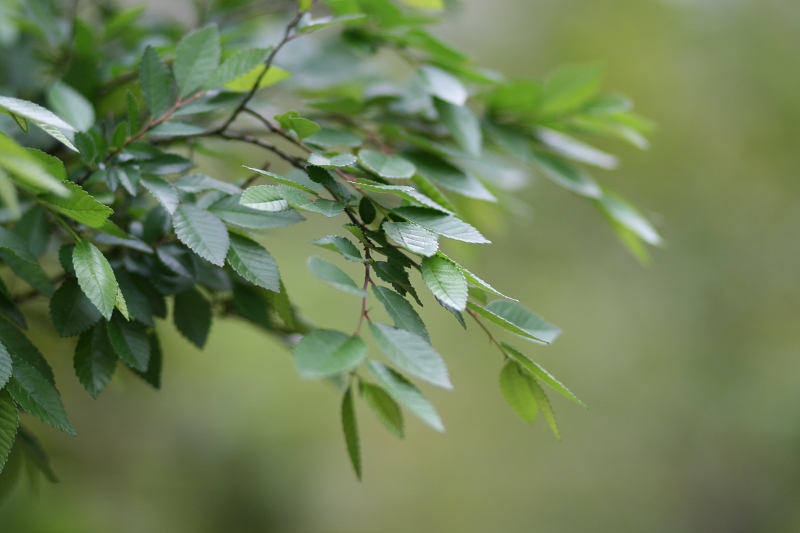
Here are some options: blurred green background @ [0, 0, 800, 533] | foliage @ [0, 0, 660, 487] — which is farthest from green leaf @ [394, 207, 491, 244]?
blurred green background @ [0, 0, 800, 533]

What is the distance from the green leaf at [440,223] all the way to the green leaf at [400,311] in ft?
0.15

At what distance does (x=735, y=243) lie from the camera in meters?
1.70

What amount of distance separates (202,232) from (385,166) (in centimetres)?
14

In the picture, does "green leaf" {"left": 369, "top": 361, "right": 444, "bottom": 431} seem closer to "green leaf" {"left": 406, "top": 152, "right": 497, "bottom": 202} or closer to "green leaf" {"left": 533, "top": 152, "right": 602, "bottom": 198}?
"green leaf" {"left": 406, "top": 152, "right": 497, "bottom": 202}

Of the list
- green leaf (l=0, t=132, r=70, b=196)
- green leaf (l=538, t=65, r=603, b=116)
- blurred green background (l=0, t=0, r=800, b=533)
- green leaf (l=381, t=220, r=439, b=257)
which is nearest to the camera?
green leaf (l=0, t=132, r=70, b=196)

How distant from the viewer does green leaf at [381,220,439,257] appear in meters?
0.35

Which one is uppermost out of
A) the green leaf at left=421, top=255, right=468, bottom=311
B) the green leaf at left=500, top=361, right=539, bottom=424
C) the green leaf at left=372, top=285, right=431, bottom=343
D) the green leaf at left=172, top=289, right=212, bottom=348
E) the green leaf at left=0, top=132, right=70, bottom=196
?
the green leaf at left=0, top=132, right=70, bottom=196

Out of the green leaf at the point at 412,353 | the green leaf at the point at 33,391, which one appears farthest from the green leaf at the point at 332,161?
the green leaf at the point at 33,391

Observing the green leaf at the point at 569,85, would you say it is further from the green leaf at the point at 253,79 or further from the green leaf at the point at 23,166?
the green leaf at the point at 23,166

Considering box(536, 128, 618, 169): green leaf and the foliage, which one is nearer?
the foliage

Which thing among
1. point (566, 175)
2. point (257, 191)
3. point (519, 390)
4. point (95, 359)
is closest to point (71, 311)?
point (95, 359)

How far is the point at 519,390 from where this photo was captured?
1.35ft

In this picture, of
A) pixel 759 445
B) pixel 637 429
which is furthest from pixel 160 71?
pixel 759 445

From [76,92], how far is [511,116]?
0.42 meters
